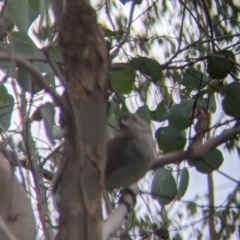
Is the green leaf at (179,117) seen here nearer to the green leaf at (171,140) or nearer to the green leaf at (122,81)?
the green leaf at (171,140)

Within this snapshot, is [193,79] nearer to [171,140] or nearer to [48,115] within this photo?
[171,140]

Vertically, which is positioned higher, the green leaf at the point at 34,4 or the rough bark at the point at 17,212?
the green leaf at the point at 34,4

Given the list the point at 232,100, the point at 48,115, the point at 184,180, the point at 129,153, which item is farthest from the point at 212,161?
the point at 48,115

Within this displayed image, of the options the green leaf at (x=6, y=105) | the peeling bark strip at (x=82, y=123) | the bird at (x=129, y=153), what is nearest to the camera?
the peeling bark strip at (x=82, y=123)

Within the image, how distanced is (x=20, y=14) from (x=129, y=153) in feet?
2.68

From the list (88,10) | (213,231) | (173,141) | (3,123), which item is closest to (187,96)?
(173,141)

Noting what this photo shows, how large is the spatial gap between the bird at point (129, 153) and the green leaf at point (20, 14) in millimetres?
643

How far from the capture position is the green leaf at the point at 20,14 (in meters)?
2.08

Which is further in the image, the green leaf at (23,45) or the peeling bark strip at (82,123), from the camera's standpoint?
the green leaf at (23,45)

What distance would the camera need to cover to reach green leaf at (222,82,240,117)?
7.07ft

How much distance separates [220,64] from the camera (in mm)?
2170

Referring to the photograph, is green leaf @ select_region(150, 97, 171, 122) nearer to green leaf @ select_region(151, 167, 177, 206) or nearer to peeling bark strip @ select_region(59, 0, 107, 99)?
green leaf @ select_region(151, 167, 177, 206)

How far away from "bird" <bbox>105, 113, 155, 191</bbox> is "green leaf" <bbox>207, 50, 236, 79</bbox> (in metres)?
0.45

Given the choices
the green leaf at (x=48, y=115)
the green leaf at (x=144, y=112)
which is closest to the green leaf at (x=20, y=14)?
the green leaf at (x=48, y=115)
